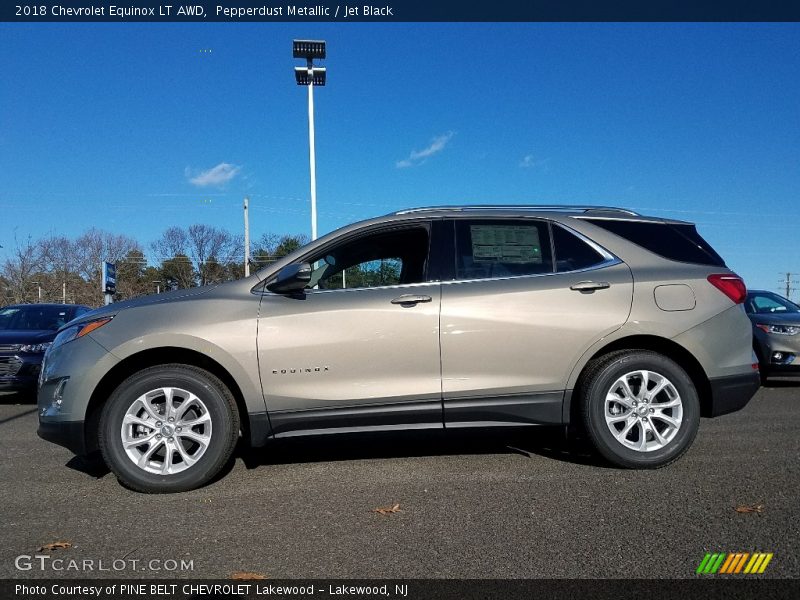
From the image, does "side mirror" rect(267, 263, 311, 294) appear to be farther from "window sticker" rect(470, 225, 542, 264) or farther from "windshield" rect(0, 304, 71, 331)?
"windshield" rect(0, 304, 71, 331)

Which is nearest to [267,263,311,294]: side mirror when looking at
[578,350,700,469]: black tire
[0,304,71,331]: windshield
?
[578,350,700,469]: black tire

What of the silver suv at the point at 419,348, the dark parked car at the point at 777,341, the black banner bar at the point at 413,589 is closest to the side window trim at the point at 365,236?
the silver suv at the point at 419,348

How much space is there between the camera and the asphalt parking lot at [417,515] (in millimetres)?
2795

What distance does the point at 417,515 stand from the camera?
3.42 meters

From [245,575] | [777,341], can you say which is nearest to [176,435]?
[245,575]

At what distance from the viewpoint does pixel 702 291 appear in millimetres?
4328

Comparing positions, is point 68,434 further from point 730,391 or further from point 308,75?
point 308,75

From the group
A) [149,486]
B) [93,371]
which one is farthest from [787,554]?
[93,371]

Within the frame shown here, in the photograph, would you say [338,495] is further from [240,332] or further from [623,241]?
[623,241]

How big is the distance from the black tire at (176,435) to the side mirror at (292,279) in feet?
2.55

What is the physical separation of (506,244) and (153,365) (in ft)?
8.77

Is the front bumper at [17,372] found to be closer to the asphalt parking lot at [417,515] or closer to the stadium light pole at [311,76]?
the asphalt parking lot at [417,515]

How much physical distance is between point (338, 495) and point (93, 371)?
5.97 feet

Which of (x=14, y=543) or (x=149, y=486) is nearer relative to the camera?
(x=14, y=543)
